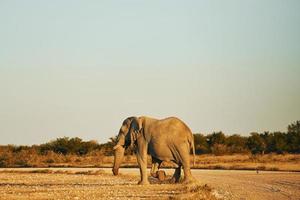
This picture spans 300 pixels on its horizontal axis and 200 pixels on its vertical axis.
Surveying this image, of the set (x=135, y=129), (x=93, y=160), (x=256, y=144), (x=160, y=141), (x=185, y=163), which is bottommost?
(x=185, y=163)

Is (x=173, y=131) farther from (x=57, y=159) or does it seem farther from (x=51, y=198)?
(x=57, y=159)

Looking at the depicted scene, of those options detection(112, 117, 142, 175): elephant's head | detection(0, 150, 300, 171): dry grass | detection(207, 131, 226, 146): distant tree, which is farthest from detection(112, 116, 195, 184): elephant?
detection(207, 131, 226, 146): distant tree

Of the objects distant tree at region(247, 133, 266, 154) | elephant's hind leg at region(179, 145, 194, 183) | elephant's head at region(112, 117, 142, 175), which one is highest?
distant tree at region(247, 133, 266, 154)

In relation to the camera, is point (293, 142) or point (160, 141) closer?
point (160, 141)

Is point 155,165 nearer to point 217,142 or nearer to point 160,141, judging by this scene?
point 160,141

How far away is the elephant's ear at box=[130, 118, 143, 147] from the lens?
31.1 meters

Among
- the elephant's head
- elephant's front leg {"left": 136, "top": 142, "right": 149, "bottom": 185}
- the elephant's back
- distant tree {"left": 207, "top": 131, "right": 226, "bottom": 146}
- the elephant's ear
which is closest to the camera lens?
elephant's front leg {"left": 136, "top": 142, "right": 149, "bottom": 185}

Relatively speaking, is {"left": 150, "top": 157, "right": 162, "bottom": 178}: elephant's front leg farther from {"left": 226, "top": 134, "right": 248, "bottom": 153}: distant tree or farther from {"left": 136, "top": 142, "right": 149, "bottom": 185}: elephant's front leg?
{"left": 226, "top": 134, "right": 248, "bottom": 153}: distant tree

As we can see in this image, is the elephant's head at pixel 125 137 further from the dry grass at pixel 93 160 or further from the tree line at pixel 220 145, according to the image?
the tree line at pixel 220 145

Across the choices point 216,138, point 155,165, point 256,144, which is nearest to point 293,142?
point 256,144

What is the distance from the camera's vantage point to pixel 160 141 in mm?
30547

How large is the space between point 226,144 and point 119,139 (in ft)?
162

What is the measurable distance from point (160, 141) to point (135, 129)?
4.76 ft

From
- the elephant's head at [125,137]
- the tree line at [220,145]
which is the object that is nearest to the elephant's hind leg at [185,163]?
the elephant's head at [125,137]
